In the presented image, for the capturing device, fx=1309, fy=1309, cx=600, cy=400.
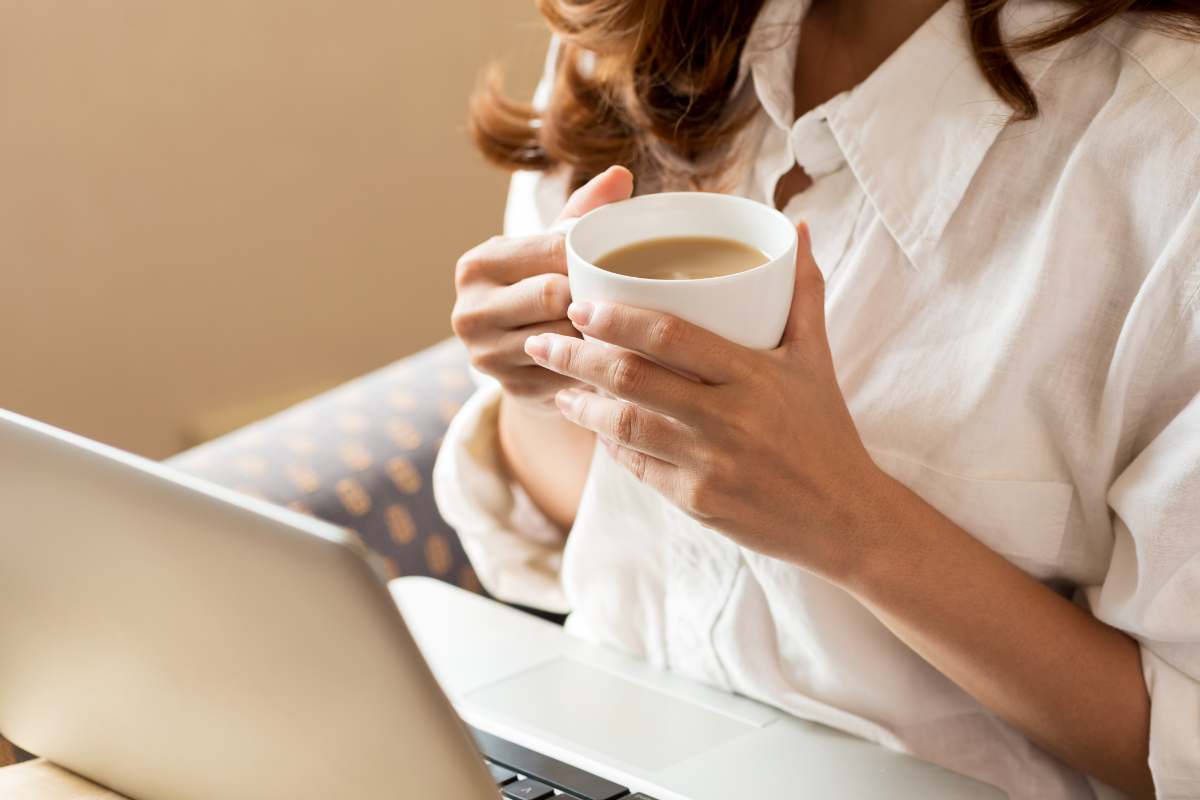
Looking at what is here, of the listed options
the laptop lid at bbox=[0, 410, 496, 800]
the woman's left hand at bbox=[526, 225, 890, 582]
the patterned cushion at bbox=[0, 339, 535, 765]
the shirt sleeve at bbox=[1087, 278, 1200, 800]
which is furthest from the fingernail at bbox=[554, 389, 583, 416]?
the patterned cushion at bbox=[0, 339, 535, 765]

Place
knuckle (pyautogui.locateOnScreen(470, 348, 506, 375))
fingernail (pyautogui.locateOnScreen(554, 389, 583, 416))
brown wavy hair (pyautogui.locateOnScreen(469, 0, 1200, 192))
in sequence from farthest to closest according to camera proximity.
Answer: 1. brown wavy hair (pyautogui.locateOnScreen(469, 0, 1200, 192))
2. knuckle (pyautogui.locateOnScreen(470, 348, 506, 375))
3. fingernail (pyautogui.locateOnScreen(554, 389, 583, 416))

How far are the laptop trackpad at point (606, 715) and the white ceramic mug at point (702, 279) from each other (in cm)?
30

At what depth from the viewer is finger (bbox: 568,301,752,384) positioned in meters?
0.58

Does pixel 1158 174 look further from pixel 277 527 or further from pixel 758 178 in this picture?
pixel 277 527

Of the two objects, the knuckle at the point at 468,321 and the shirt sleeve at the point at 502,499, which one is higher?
the knuckle at the point at 468,321

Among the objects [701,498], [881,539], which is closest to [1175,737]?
[881,539]

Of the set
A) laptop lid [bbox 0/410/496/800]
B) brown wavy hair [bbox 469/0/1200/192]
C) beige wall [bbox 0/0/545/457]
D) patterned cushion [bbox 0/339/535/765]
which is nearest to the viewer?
laptop lid [bbox 0/410/496/800]

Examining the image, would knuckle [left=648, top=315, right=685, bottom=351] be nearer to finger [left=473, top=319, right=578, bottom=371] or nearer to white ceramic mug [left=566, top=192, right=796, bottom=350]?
white ceramic mug [left=566, top=192, right=796, bottom=350]

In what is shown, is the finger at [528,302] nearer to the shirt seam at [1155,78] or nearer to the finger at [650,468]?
the finger at [650,468]

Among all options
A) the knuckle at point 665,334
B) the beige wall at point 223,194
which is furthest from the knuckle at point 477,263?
the beige wall at point 223,194

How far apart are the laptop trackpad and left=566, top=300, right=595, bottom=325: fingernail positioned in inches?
12.3

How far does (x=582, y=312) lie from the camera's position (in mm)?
602

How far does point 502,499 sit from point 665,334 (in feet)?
1.74

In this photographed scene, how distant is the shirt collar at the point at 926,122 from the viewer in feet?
2.64
